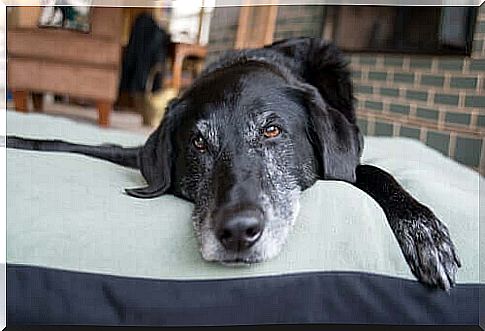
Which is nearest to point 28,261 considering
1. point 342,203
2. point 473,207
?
point 342,203

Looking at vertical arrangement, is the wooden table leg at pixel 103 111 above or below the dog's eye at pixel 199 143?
below

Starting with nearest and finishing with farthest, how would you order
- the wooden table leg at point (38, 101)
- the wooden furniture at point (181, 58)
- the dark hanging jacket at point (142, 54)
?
the wooden table leg at point (38, 101)
the wooden furniture at point (181, 58)
the dark hanging jacket at point (142, 54)

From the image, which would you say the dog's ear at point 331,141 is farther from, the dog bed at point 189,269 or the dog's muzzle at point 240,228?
the dog's muzzle at point 240,228

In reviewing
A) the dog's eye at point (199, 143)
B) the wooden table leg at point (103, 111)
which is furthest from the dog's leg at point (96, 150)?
the wooden table leg at point (103, 111)

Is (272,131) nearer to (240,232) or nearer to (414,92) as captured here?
(240,232)

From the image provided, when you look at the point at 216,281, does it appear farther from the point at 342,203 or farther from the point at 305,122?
the point at 305,122

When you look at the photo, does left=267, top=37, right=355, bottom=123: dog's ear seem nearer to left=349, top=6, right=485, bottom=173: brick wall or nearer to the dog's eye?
left=349, top=6, right=485, bottom=173: brick wall

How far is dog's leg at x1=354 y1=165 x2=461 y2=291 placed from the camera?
0.87m

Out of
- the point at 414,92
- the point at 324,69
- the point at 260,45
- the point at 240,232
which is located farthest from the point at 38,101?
the point at 240,232

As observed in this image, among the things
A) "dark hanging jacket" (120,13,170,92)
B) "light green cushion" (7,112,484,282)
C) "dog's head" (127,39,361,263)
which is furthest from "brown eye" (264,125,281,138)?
"dark hanging jacket" (120,13,170,92)

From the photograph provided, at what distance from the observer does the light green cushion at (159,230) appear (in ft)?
2.71

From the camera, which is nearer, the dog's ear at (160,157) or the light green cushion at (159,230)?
the light green cushion at (159,230)

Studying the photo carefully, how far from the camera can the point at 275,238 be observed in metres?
0.84

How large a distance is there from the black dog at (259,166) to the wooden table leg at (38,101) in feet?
5.31
